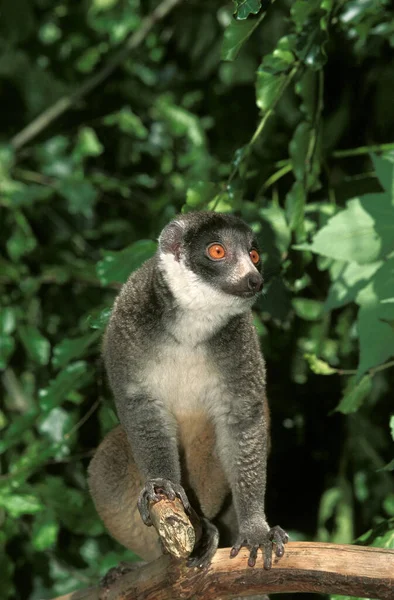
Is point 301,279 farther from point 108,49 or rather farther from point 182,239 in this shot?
point 108,49

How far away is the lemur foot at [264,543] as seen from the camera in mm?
3564

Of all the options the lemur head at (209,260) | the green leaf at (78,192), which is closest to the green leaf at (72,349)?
the lemur head at (209,260)

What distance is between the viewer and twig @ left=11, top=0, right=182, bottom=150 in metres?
7.32

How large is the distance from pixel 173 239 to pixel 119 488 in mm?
1270

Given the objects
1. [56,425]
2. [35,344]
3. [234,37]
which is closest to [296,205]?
[234,37]

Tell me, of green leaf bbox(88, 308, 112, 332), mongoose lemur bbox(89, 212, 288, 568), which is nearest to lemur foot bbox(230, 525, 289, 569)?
mongoose lemur bbox(89, 212, 288, 568)

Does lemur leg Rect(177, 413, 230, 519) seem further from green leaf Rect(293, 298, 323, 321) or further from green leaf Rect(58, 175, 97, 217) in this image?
green leaf Rect(58, 175, 97, 217)

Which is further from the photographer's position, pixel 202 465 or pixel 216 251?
pixel 202 465

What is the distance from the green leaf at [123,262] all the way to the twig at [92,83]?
3157mm

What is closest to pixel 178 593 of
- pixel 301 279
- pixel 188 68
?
pixel 301 279

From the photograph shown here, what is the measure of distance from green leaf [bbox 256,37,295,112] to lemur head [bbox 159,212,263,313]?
0.66 metres

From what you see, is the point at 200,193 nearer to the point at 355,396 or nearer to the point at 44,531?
the point at 355,396

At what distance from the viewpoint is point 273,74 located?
4.39 m

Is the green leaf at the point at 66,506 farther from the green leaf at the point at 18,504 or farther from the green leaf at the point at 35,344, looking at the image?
the green leaf at the point at 35,344
